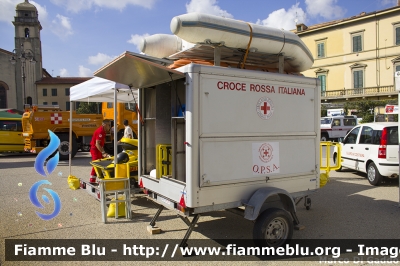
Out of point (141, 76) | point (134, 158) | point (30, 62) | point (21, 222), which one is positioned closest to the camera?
point (141, 76)

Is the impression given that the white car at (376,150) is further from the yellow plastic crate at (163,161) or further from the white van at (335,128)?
the white van at (335,128)

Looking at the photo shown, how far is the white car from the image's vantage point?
27.4 feet

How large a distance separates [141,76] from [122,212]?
Answer: 257 centimetres

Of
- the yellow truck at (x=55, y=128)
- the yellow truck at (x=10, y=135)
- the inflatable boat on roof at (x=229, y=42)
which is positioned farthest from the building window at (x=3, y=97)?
the inflatable boat on roof at (x=229, y=42)

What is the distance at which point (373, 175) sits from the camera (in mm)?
8750

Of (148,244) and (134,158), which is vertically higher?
(134,158)

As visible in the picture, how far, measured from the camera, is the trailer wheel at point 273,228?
427cm

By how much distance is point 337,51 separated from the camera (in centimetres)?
4575

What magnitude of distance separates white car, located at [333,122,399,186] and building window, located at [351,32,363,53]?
3924 cm

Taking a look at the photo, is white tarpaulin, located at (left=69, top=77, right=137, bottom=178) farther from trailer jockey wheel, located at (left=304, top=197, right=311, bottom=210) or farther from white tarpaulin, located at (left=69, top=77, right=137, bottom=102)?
trailer jockey wheel, located at (left=304, top=197, right=311, bottom=210)

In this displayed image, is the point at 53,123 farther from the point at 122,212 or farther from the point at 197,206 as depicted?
the point at 197,206

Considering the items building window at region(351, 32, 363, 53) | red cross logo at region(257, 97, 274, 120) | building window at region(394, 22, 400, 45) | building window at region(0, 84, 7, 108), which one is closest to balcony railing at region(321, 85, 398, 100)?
building window at region(351, 32, 363, 53)

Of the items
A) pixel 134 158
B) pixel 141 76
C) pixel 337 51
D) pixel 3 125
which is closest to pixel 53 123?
pixel 3 125

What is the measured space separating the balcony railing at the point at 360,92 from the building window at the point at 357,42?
532cm
